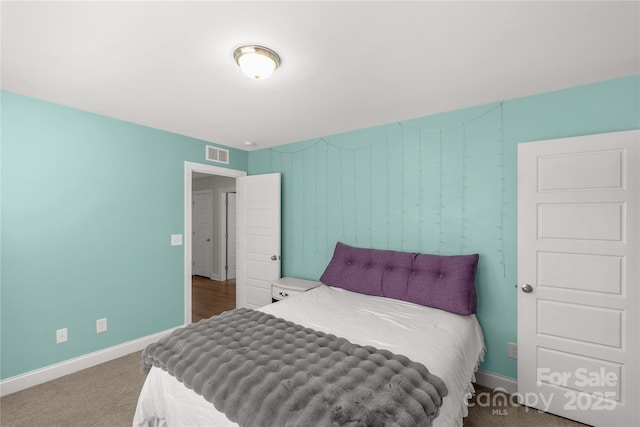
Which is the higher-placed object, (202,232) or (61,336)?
(202,232)

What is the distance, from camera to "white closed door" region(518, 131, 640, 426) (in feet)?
6.02

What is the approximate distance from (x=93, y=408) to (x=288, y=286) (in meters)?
1.82

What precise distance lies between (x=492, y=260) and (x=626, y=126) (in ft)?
4.13

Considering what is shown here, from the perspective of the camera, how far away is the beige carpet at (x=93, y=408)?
1.94m

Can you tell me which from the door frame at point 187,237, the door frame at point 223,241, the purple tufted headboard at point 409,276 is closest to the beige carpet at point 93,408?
the purple tufted headboard at point 409,276

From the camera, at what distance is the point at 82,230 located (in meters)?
2.60

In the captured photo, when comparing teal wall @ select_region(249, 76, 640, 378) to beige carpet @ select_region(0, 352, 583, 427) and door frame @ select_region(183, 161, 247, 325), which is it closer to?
beige carpet @ select_region(0, 352, 583, 427)

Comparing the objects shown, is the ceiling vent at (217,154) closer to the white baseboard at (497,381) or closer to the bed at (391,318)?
the bed at (391,318)

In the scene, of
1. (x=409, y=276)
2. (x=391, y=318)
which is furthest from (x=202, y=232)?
(x=391, y=318)

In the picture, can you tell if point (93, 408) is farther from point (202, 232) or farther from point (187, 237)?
point (202, 232)

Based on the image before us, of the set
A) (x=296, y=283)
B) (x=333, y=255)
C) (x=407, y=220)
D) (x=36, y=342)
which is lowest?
(x=36, y=342)

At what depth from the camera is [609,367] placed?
74.3 inches

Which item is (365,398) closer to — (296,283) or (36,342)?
(296,283)

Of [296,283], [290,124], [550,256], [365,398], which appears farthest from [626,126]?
[296,283]
